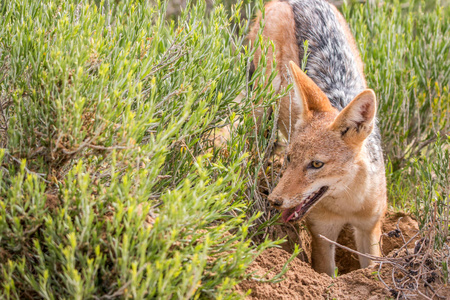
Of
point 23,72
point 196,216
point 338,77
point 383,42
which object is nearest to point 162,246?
point 196,216

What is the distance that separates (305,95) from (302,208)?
0.99 m

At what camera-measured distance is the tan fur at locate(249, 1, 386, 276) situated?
152 inches

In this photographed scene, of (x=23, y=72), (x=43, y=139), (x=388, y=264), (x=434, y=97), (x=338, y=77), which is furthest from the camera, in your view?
(x=434, y=97)

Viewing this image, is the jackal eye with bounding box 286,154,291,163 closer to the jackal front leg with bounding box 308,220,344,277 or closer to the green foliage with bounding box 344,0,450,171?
the jackal front leg with bounding box 308,220,344,277

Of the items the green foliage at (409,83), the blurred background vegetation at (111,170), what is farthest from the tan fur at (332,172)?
the green foliage at (409,83)

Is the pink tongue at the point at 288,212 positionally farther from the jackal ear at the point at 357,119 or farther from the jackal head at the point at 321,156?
the jackal ear at the point at 357,119

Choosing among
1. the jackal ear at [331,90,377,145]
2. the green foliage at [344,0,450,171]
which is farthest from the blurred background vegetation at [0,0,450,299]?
the green foliage at [344,0,450,171]

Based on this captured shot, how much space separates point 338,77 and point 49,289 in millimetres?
3552

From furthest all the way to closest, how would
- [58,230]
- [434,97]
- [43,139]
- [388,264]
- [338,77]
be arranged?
[434,97] < [338,77] < [388,264] < [43,139] < [58,230]

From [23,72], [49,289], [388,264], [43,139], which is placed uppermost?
[23,72]

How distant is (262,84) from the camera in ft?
13.3

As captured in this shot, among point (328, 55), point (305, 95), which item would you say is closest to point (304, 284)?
point (305, 95)

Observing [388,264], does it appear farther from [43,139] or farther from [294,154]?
[43,139]

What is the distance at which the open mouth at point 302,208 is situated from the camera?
3955 millimetres
